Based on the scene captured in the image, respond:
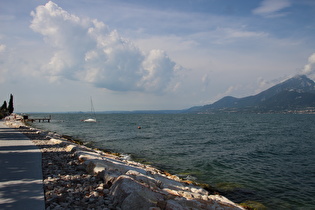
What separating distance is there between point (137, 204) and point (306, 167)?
18235 mm

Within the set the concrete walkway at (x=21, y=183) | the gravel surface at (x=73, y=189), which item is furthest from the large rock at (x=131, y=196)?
the concrete walkway at (x=21, y=183)

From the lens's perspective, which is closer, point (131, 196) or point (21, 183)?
point (131, 196)

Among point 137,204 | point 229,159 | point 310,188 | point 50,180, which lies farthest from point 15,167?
point 229,159

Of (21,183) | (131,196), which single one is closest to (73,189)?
(21,183)

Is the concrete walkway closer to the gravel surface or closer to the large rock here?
the gravel surface

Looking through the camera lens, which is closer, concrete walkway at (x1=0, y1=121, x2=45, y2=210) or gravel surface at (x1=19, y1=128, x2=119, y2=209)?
concrete walkway at (x1=0, y1=121, x2=45, y2=210)

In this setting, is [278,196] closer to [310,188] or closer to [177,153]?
[310,188]

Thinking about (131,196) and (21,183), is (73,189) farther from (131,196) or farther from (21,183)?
(131,196)

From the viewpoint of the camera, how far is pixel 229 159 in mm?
20656

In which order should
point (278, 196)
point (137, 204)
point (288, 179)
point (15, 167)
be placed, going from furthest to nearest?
1. point (288, 179)
2. point (278, 196)
3. point (15, 167)
4. point (137, 204)

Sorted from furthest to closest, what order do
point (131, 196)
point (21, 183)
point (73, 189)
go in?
point (21, 183), point (73, 189), point (131, 196)

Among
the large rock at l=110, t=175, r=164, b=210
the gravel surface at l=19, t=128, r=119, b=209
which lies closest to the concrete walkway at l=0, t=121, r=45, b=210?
A: the gravel surface at l=19, t=128, r=119, b=209

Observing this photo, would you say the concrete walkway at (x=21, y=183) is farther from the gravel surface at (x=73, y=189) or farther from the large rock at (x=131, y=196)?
the large rock at (x=131, y=196)

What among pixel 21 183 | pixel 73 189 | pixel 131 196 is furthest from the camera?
pixel 21 183
